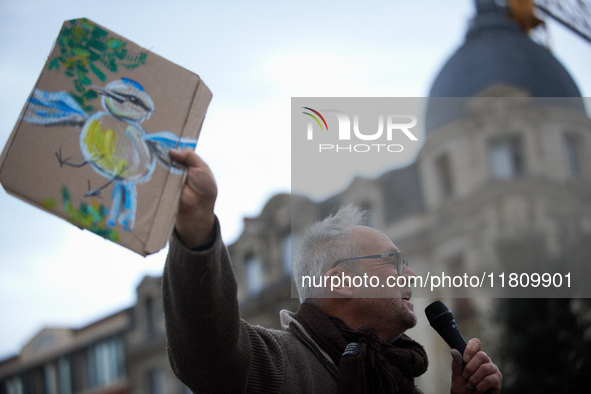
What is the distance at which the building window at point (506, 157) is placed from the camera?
18344mm

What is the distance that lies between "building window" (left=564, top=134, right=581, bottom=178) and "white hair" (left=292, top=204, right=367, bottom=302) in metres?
16.4

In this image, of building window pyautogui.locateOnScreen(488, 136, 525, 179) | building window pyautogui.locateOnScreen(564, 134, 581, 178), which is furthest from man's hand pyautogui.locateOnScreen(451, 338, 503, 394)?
building window pyautogui.locateOnScreen(564, 134, 581, 178)

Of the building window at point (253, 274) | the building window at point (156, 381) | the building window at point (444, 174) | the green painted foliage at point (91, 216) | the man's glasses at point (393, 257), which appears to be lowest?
the green painted foliage at point (91, 216)

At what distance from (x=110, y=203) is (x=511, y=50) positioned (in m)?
21.3

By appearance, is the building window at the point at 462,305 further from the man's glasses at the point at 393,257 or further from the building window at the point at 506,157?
the man's glasses at the point at 393,257

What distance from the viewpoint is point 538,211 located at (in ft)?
57.2

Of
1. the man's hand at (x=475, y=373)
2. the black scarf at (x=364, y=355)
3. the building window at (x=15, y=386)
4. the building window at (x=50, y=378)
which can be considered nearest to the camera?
the black scarf at (x=364, y=355)

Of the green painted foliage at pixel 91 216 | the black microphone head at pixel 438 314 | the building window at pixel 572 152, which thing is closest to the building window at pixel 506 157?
the building window at pixel 572 152

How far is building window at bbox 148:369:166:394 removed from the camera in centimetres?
2677

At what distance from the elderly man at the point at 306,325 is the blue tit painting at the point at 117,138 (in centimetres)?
8

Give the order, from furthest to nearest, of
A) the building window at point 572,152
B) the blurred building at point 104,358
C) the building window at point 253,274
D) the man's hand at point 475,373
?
the blurred building at point 104,358 → the building window at point 253,274 → the building window at point 572,152 → the man's hand at point 475,373

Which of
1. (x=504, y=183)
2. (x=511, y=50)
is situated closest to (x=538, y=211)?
(x=504, y=183)

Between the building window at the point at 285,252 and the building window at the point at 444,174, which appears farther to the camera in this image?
the building window at the point at 285,252

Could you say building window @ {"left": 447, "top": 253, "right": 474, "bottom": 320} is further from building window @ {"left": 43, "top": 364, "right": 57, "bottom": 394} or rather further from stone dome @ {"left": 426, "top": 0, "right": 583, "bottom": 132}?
building window @ {"left": 43, "top": 364, "right": 57, "bottom": 394}
